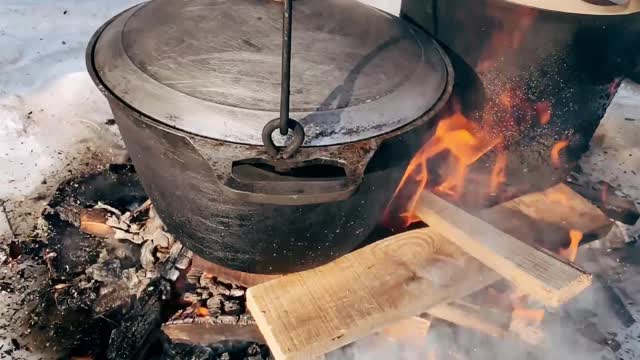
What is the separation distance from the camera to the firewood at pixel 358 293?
5.41 feet

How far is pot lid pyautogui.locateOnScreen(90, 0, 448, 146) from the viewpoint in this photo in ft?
4.56

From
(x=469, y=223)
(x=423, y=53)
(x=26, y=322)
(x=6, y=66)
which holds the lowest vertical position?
(x=26, y=322)

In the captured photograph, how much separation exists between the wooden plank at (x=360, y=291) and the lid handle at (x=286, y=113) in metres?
0.60

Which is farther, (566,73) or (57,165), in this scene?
(57,165)

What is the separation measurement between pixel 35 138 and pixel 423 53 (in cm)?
231

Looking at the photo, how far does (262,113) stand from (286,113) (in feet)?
0.52

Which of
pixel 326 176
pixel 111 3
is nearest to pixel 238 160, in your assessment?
pixel 326 176

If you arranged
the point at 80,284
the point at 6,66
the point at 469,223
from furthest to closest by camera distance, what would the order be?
the point at 6,66 → the point at 80,284 → the point at 469,223

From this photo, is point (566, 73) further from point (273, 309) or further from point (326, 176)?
point (273, 309)

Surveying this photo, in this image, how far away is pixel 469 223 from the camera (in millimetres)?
2018

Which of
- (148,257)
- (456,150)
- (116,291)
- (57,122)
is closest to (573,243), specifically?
(456,150)

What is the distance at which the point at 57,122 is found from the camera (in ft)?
10.3

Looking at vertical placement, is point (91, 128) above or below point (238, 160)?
below

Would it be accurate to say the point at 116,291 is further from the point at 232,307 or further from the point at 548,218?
the point at 548,218
